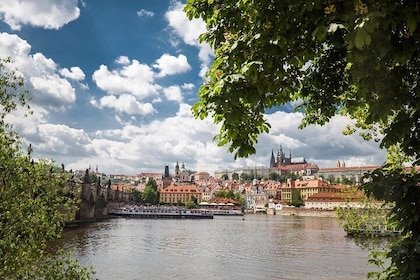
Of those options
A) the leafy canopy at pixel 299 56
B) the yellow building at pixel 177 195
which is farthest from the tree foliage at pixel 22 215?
the yellow building at pixel 177 195

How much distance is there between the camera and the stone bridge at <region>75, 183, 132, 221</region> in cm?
7429

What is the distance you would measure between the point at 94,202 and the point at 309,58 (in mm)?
84940

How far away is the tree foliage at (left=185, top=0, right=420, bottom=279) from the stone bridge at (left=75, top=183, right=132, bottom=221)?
64.5 meters

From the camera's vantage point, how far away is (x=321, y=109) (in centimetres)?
713

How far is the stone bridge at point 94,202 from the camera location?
74294 mm

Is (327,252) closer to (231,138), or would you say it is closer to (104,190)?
(231,138)

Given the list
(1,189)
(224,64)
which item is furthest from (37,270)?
(224,64)

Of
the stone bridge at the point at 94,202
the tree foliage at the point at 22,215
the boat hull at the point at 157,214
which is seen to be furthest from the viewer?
the boat hull at the point at 157,214

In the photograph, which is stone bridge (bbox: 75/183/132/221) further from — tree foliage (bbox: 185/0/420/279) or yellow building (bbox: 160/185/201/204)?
tree foliage (bbox: 185/0/420/279)

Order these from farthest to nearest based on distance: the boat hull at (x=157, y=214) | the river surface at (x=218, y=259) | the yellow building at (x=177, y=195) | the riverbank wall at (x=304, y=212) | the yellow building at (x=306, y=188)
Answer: the yellow building at (x=177, y=195)
the yellow building at (x=306, y=188)
the riverbank wall at (x=304, y=212)
the boat hull at (x=157, y=214)
the river surface at (x=218, y=259)

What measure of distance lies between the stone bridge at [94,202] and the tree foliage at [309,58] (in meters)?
64.5

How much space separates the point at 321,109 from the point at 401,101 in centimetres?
207

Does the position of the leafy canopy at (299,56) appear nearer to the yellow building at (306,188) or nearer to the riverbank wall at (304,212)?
the riverbank wall at (304,212)

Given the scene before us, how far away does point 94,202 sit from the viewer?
84812 millimetres
